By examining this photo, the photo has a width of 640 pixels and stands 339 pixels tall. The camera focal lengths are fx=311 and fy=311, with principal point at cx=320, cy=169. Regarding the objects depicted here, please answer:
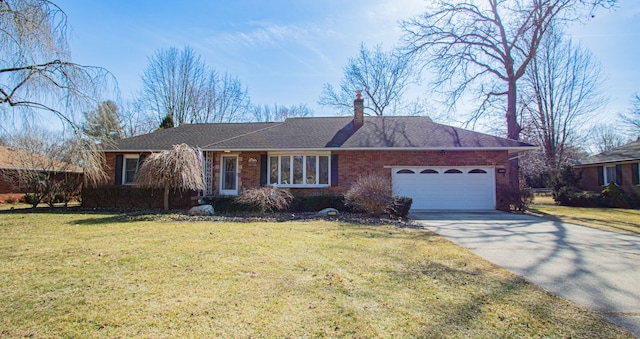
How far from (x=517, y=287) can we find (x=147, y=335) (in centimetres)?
430

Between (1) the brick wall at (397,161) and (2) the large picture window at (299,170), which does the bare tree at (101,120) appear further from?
(1) the brick wall at (397,161)

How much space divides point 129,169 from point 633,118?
141 feet

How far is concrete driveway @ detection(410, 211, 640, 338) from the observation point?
147 inches

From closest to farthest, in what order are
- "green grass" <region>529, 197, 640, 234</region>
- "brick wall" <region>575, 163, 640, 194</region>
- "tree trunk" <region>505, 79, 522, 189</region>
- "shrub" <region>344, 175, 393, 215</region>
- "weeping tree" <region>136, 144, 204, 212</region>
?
"green grass" <region>529, 197, 640, 234</region> → "shrub" <region>344, 175, 393, 215</region> → "weeping tree" <region>136, 144, 204, 212</region> → "tree trunk" <region>505, 79, 522, 189</region> → "brick wall" <region>575, 163, 640, 194</region>

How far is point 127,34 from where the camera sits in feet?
30.6

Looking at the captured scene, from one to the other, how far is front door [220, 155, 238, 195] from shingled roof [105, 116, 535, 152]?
82 centimetres

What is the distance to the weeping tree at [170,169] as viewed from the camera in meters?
11.3

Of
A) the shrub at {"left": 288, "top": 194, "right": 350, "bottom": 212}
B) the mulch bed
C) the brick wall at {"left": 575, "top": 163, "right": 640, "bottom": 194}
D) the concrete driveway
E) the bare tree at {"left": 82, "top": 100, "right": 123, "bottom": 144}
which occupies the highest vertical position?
the bare tree at {"left": 82, "top": 100, "right": 123, "bottom": 144}

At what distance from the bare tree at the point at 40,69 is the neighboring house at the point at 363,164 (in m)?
6.27

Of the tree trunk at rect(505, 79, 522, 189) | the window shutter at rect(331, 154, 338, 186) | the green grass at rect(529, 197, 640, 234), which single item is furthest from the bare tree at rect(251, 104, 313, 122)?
the green grass at rect(529, 197, 640, 234)

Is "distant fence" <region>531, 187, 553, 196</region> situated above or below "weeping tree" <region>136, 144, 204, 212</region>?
below

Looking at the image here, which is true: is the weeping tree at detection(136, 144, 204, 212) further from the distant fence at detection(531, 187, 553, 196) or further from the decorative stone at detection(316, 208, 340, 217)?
the distant fence at detection(531, 187, 553, 196)

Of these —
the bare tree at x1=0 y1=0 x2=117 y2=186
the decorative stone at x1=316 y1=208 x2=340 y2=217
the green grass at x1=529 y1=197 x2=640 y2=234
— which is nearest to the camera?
the bare tree at x1=0 y1=0 x2=117 y2=186

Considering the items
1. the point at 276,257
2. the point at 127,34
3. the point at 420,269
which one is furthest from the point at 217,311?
the point at 127,34
